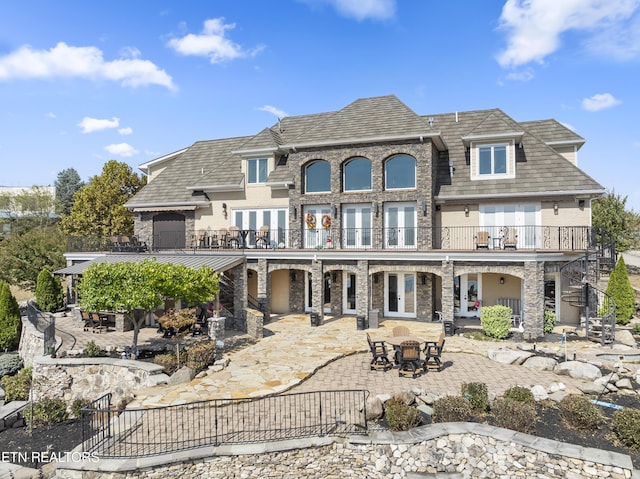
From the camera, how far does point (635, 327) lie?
20.4m

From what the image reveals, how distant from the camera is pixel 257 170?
27547 mm

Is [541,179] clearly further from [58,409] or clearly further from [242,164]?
[58,409]

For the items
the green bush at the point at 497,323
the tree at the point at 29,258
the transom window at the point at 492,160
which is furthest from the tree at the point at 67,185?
the green bush at the point at 497,323

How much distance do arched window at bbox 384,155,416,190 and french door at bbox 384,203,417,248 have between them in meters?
1.20

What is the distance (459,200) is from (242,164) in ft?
48.5

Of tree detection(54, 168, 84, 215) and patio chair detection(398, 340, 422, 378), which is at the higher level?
tree detection(54, 168, 84, 215)

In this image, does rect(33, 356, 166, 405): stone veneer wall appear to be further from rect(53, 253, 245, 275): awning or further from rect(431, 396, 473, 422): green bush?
rect(431, 396, 473, 422): green bush

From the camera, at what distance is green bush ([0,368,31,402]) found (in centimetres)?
1662

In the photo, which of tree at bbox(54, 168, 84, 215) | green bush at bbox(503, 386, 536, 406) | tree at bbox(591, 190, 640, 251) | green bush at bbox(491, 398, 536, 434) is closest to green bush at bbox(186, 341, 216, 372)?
green bush at bbox(491, 398, 536, 434)

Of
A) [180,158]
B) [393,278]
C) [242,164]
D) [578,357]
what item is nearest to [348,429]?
[578,357]

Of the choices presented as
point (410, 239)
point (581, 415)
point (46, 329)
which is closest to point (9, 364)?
point (46, 329)

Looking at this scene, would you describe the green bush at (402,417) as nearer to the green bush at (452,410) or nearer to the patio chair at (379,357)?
the green bush at (452,410)

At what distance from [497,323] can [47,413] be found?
62.6ft

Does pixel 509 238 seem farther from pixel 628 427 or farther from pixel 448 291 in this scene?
pixel 628 427
